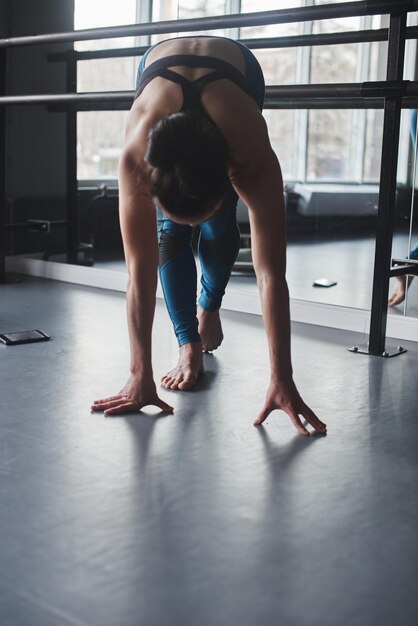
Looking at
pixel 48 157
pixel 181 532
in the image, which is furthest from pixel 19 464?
pixel 48 157

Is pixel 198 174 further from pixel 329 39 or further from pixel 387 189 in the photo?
pixel 329 39

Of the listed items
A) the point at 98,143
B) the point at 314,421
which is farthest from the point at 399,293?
the point at 98,143

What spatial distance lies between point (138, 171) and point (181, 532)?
Answer: 2.47 ft

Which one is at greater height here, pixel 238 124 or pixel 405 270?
pixel 238 124

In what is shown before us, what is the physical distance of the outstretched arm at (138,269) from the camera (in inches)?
64.6

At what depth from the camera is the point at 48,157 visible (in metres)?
4.21

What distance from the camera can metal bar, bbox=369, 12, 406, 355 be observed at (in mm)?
2379

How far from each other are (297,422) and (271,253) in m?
0.37

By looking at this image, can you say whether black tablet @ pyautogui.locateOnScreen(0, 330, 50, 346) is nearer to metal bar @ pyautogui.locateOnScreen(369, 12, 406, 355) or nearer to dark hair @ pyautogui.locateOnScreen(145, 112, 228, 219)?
metal bar @ pyautogui.locateOnScreen(369, 12, 406, 355)

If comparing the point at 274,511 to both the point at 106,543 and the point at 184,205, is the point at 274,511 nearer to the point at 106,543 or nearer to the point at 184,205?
the point at 106,543

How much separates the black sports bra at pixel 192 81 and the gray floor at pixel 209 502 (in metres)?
0.72

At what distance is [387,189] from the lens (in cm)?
245

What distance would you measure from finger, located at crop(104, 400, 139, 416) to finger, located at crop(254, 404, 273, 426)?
0.95 feet

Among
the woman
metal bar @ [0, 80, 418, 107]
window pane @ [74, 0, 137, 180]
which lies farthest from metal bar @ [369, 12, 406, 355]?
window pane @ [74, 0, 137, 180]
